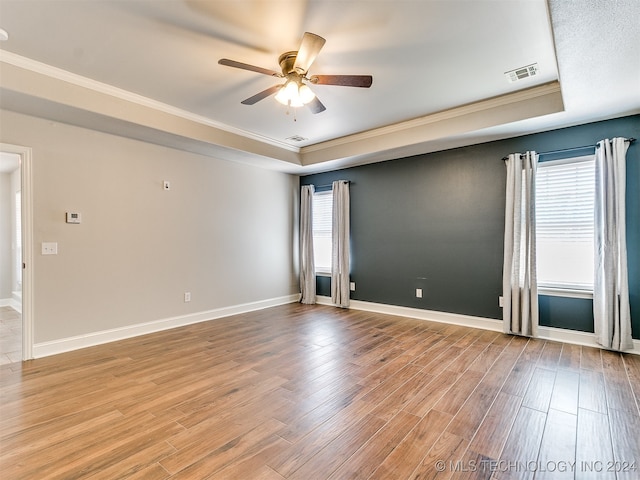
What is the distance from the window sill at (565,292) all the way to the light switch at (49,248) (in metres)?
5.61

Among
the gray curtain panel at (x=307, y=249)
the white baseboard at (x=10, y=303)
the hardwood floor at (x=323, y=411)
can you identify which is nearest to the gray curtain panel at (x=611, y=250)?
the hardwood floor at (x=323, y=411)

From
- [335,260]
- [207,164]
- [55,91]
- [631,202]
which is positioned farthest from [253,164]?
[631,202]

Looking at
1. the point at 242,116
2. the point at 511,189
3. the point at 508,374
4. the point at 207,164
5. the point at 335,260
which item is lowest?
Answer: the point at 508,374

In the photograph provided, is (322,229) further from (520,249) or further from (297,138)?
(520,249)

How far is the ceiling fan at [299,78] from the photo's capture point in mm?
2334

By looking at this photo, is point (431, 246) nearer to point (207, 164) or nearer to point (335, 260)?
point (335, 260)

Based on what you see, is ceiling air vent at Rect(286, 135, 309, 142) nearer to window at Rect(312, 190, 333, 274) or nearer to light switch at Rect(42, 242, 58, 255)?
window at Rect(312, 190, 333, 274)

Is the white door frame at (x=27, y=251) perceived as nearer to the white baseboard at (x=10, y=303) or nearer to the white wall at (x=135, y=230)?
the white wall at (x=135, y=230)

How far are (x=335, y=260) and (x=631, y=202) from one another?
388 centimetres

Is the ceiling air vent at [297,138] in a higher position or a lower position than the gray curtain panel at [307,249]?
higher

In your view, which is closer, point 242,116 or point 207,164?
point 242,116

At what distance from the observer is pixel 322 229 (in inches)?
240

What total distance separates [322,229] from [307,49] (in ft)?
13.1

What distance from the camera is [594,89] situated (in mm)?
2797
